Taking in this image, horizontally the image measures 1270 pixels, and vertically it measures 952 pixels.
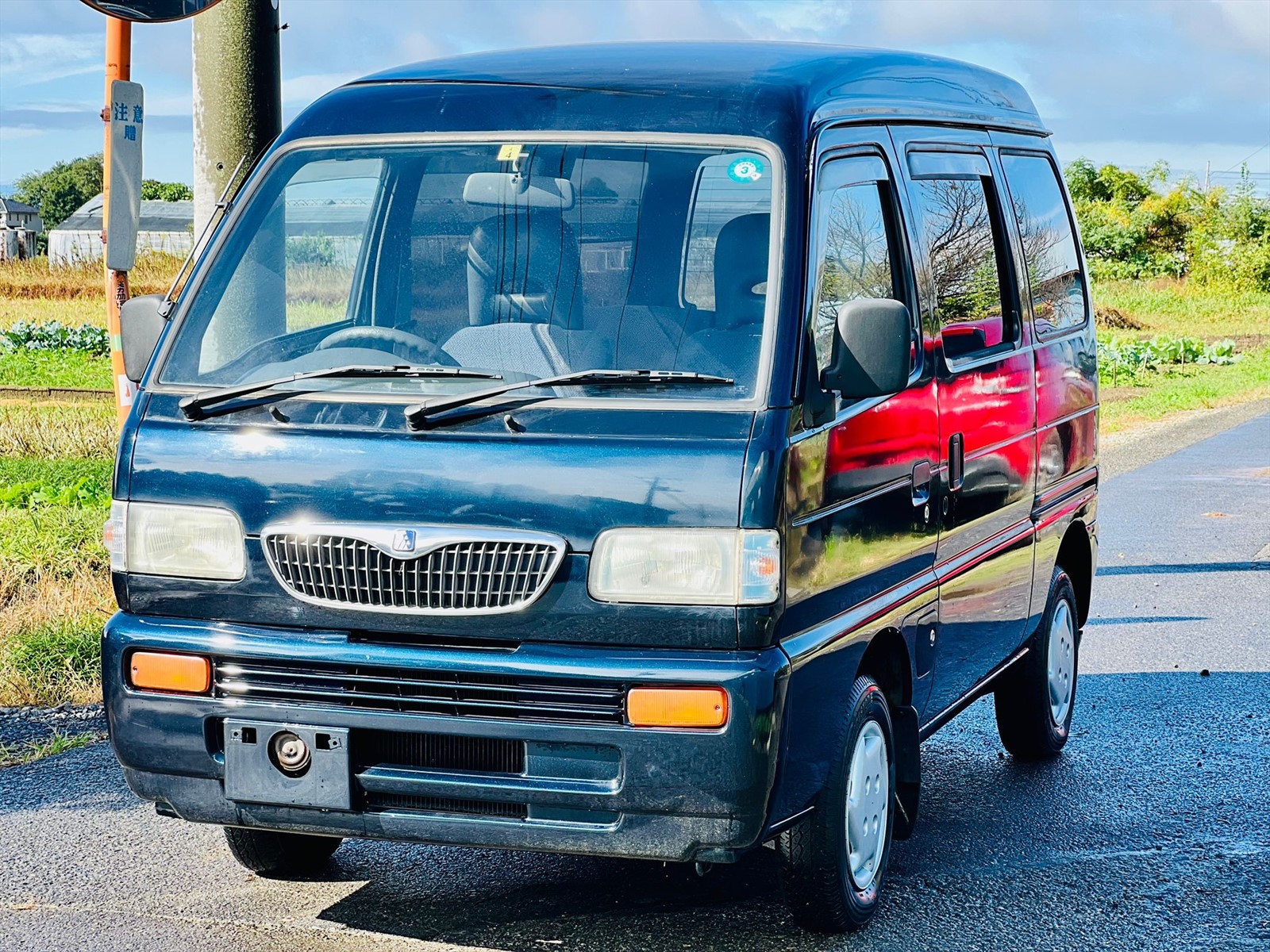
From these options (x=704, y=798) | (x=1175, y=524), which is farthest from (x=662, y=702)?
(x=1175, y=524)

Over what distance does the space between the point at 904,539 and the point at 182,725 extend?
1.95 metres

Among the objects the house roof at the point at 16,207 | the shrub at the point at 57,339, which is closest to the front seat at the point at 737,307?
the shrub at the point at 57,339

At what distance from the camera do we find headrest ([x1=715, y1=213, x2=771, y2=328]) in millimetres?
4277

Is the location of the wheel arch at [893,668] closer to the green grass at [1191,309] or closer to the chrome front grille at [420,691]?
the chrome front grille at [420,691]

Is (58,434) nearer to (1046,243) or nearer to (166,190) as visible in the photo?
(1046,243)

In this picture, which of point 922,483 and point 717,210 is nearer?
point 717,210

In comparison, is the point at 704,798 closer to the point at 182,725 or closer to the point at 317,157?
the point at 182,725

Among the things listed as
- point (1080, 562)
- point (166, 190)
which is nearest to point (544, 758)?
point (1080, 562)

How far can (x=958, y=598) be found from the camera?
540 centimetres

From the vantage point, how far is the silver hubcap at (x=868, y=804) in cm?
457

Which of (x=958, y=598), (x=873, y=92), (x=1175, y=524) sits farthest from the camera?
(x=1175, y=524)

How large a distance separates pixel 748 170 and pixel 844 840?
169 centimetres

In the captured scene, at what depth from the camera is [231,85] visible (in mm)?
7355

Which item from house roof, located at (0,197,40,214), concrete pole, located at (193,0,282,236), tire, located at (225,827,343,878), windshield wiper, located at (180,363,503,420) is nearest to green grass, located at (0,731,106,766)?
tire, located at (225,827,343,878)
